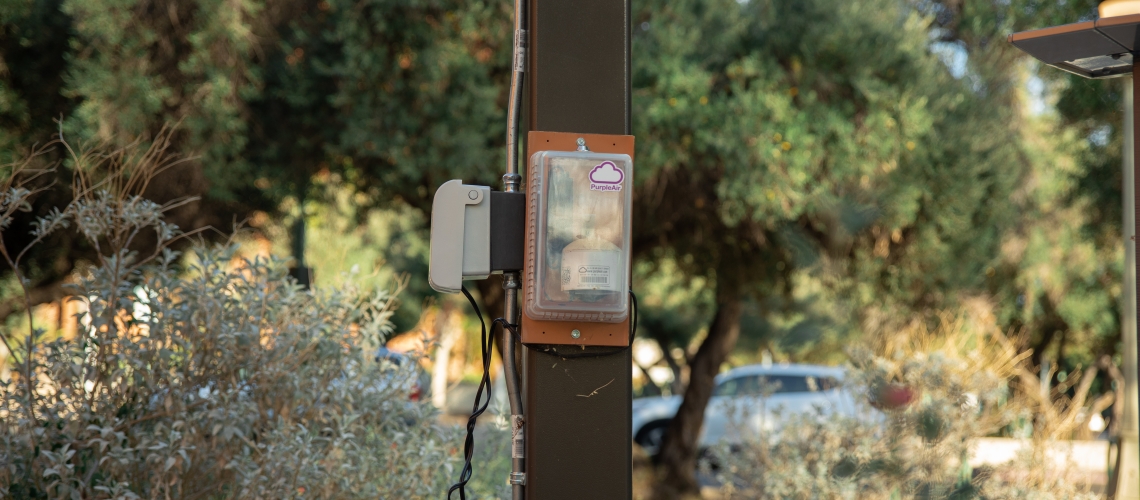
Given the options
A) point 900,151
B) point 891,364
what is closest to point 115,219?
point 891,364

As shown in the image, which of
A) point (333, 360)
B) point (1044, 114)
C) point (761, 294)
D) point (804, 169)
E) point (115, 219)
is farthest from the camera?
point (1044, 114)

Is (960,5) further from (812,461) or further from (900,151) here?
(812,461)

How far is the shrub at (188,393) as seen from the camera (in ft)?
11.9

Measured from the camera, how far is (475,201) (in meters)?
2.39

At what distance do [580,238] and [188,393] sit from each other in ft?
7.72

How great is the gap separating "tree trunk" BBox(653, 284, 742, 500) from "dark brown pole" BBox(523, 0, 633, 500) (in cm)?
775

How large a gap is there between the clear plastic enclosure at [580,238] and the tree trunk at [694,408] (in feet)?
26.0

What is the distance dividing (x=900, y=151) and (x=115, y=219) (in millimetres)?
6173

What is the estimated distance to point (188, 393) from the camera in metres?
3.90

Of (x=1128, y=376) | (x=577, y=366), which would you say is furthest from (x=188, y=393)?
(x=1128, y=376)

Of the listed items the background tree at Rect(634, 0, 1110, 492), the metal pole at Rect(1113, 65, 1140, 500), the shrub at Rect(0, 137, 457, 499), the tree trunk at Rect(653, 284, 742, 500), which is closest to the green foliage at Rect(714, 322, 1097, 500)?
the background tree at Rect(634, 0, 1110, 492)

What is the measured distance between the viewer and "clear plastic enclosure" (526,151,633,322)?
2.29 m

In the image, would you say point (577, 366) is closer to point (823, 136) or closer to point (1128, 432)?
point (823, 136)

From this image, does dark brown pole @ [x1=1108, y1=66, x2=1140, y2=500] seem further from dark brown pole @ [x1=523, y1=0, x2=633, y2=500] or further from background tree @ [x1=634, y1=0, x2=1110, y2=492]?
dark brown pole @ [x1=523, y1=0, x2=633, y2=500]
